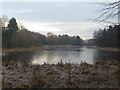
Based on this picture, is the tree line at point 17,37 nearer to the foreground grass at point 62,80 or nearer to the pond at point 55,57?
the pond at point 55,57

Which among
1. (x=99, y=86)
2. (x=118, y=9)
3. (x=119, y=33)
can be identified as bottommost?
(x=99, y=86)

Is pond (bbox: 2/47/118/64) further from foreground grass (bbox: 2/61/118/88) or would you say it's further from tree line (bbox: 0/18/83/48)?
tree line (bbox: 0/18/83/48)

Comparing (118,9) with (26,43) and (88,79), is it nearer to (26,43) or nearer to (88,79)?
(88,79)

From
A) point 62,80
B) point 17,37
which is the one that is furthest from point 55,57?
point 17,37

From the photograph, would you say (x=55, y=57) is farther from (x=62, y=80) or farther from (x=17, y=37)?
(x=17, y=37)

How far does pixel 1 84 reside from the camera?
24.3ft

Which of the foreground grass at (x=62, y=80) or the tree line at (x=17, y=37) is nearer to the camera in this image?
the foreground grass at (x=62, y=80)

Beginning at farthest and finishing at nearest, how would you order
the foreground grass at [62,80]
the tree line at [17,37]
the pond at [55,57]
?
the tree line at [17,37] → the pond at [55,57] → the foreground grass at [62,80]

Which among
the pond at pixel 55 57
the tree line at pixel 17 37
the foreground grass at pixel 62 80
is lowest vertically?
the pond at pixel 55 57

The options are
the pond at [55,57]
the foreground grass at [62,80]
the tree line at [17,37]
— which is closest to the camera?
the foreground grass at [62,80]

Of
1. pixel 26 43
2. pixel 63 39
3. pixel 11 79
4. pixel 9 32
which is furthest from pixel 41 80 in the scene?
pixel 63 39

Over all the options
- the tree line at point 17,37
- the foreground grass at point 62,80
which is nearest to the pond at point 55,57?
the foreground grass at point 62,80

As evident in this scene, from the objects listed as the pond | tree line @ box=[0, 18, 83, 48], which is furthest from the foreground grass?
tree line @ box=[0, 18, 83, 48]

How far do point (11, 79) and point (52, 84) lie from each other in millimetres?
1436
